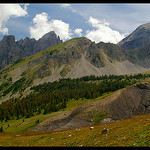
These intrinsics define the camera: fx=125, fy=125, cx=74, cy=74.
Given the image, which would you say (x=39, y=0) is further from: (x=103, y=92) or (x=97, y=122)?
(x=103, y=92)

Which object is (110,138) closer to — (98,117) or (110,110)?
(98,117)

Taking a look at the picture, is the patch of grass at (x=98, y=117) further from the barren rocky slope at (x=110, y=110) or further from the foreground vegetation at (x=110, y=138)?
the foreground vegetation at (x=110, y=138)

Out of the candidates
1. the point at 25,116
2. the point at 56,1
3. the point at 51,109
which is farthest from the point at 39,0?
the point at 25,116

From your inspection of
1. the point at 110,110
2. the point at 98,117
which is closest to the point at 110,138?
the point at 98,117

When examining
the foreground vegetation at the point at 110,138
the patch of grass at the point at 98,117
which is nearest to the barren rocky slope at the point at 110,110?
the patch of grass at the point at 98,117

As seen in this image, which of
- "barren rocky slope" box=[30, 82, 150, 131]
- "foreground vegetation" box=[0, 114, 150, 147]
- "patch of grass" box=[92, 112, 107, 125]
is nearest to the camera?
"foreground vegetation" box=[0, 114, 150, 147]

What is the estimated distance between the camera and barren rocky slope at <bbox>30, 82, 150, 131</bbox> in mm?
52469

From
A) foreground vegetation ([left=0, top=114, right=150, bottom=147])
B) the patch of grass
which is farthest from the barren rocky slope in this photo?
foreground vegetation ([left=0, top=114, right=150, bottom=147])

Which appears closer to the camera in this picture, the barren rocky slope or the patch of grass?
the patch of grass

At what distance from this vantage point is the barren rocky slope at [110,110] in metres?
52.5

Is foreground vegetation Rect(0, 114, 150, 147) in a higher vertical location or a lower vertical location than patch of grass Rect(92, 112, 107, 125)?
higher

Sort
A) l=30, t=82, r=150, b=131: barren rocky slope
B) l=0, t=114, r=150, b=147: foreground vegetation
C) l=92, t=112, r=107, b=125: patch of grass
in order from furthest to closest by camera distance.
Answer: l=30, t=82, r=150, b=131: barren rocky slope, l=92, t=112, r=107, b=125: patch of grass, l=0, t=114, r=150, b=147: foreground vegetation

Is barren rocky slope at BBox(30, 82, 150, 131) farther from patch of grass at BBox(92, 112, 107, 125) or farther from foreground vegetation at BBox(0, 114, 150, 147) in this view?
foreground vegetation at BBox(0, 114, 150, 147)

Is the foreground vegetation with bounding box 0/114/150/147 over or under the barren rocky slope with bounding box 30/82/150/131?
over
